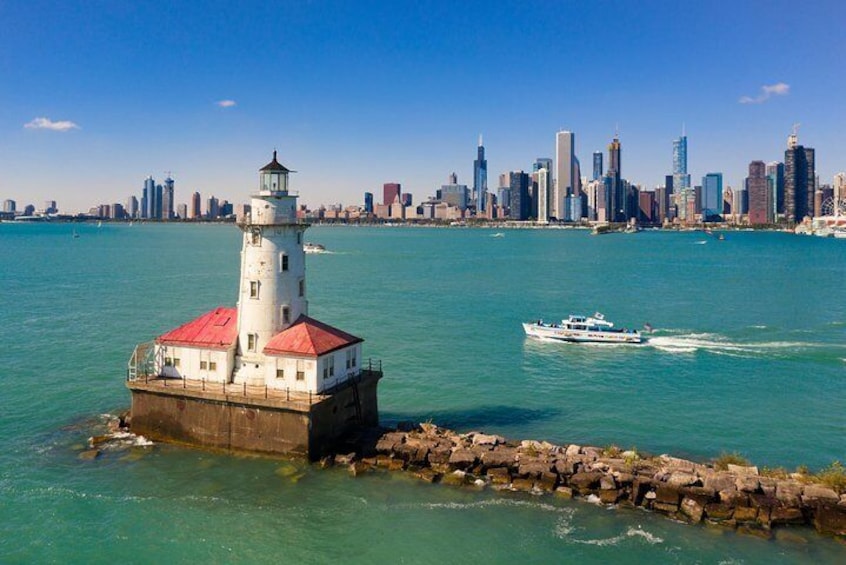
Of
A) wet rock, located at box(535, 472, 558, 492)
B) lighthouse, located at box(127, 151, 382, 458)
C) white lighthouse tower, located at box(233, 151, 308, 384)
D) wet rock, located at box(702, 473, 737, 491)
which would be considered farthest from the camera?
white lighthouse tower, located at box(233, 151, 308, 384)

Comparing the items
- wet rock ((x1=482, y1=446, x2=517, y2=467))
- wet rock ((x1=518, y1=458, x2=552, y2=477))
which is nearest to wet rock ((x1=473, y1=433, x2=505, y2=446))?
wet rock ((x1=482, y1=446, x2=517, y2=467))

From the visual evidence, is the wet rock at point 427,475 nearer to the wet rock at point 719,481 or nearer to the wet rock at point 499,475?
the wet rock at point 499,475

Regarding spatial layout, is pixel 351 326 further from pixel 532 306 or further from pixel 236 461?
pixel 236 461

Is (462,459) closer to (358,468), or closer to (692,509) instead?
(358,468)

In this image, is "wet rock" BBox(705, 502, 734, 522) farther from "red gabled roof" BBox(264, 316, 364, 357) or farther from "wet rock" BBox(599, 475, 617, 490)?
"red gabled roof" BBox(264, 316, 364, 357)

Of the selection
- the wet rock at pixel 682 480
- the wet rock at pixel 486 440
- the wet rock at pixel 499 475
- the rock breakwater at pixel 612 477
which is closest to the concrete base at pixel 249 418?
the rock breakwater at pixel 612 477

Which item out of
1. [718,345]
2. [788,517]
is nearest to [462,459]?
[788,517]
